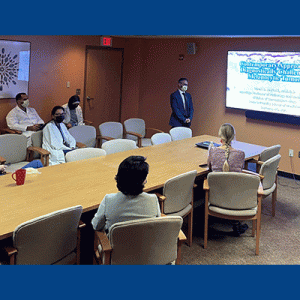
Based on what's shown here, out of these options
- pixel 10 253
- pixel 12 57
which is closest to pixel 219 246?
pixel 10 253

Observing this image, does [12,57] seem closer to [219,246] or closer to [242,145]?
[242,145]

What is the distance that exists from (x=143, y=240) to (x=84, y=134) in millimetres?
3674

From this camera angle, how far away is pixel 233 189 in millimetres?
3639

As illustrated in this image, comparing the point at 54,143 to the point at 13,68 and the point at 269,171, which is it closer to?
the point at 13,68

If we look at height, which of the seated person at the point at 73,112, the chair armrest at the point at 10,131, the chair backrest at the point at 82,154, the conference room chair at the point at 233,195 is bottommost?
the conference room chair at the point at 233,195

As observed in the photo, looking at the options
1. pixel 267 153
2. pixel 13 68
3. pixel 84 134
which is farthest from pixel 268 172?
pixel 13 68

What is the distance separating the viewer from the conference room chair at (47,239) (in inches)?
90.9

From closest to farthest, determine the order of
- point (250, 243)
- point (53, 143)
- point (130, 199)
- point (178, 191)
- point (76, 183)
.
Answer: point (130, 199)
point (76, 183)
point (178, 191)
point (250, 243)
point (53, 143)

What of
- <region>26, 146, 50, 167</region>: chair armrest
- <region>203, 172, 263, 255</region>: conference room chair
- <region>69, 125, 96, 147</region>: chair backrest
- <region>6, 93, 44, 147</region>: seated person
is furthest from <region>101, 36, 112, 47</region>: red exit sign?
<region>203, 172, 263, 255</region>: conference room chair

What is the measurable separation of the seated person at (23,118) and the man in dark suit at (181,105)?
2277mm

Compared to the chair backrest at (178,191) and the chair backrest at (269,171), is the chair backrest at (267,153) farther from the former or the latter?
the chair backrest at (178,191)

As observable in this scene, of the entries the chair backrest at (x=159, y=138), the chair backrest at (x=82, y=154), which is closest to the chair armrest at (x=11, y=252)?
the chair backrest at (x=82, y=154)

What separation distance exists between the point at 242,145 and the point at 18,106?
3552 millimetres

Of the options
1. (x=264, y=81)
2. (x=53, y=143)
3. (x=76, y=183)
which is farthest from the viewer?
(x=264, y=81)
